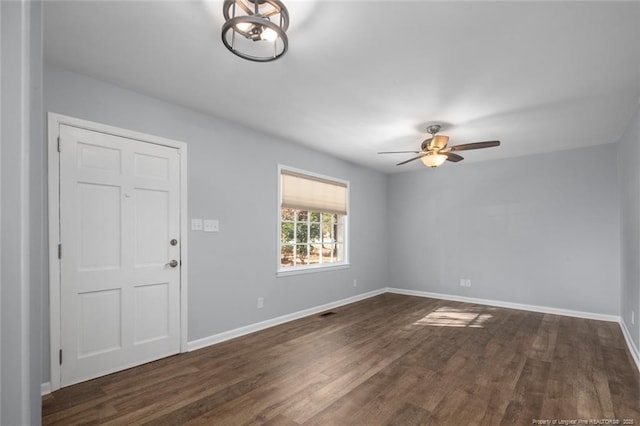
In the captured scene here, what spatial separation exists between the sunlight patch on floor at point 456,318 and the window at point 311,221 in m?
1.67

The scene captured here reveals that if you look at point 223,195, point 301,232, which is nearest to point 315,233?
point 301,232

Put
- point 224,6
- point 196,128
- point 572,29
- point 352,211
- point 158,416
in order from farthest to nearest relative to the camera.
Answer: point 352,211, point 196,128, point 158,416, point 572,29, point 224,6

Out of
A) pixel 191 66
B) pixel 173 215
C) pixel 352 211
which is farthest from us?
pixel 352 211

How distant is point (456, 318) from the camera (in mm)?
4664

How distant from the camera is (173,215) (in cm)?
328

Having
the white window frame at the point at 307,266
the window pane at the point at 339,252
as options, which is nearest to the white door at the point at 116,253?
the white window frame at the point at 307,266

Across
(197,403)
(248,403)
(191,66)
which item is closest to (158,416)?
(197,403)

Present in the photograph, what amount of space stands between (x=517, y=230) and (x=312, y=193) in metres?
3.47

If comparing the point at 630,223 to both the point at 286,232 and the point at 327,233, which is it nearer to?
the point at 327,233

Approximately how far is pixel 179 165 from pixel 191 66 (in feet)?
3.67

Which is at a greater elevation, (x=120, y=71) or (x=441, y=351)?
(x=120, y=71)

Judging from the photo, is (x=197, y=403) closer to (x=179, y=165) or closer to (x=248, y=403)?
(x=248, y=403)

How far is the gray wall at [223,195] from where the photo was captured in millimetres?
2850

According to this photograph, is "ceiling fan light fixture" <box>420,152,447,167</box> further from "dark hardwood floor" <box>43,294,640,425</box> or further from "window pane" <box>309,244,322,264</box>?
"window pane" <box>309,244,322,264</box>
